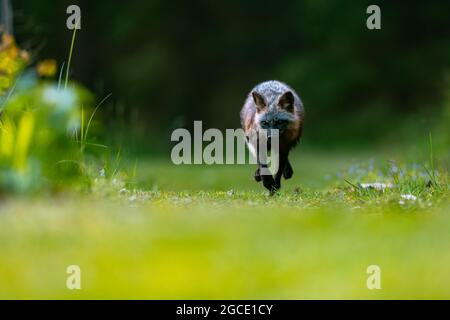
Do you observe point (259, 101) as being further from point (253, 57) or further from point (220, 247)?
point (253, 57)

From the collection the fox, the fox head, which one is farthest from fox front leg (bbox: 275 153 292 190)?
the fox head

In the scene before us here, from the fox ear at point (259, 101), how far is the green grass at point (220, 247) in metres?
2.36

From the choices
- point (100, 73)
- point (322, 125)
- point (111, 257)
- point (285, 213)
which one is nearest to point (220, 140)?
point (322, 125)

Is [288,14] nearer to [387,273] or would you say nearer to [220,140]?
[220,140]

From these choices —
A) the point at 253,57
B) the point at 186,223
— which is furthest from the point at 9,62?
the point at 253,57

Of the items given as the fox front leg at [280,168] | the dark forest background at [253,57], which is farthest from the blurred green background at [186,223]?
the dark forest background at [253,57]

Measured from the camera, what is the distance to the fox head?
Result: 948 cm

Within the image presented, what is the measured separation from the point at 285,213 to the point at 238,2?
2376 centimetres

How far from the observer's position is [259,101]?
960cm

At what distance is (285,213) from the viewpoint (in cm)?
660

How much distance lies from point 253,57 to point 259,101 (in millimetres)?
19961

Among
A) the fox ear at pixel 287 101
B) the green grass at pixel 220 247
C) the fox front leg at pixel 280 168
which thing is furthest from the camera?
the fox front leg at pixel 280 168

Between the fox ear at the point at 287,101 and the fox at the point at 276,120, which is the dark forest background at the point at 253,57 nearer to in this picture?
the fox at the point at 276,120

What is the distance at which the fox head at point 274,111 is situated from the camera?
9.48m
